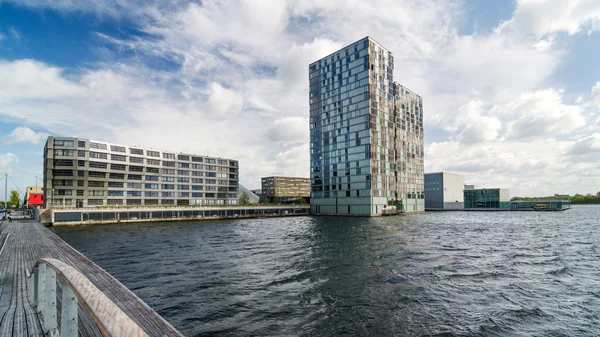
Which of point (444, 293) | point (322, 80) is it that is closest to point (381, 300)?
point (444, 293)

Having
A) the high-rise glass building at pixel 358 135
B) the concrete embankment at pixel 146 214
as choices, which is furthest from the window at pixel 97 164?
the high-rise glass building at pixel 358 135

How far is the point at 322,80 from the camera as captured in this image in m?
141

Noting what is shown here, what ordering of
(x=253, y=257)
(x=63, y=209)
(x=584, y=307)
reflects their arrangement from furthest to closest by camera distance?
1. (x=63, y=209)
2. (x=253, y=257)
3. (x=584, y=307)

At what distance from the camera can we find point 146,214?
321ft

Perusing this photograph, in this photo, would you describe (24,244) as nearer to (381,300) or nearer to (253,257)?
(253,257)

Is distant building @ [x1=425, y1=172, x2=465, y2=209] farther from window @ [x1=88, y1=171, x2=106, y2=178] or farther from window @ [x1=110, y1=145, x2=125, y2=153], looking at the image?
window @ [x1=88, y1=171, x2=106, y2=178]

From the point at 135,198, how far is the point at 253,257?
106170mm

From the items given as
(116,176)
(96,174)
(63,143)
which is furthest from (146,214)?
(63,143)

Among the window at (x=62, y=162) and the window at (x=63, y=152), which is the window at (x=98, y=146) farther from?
the window at (x=62, y=162)

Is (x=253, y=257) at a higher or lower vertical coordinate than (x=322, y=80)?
lower

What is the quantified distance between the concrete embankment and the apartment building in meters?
12.8

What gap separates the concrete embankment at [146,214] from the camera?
3201 inches

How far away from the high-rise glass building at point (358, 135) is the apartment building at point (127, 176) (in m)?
50.8

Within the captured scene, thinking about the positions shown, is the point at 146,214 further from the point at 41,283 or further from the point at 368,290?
the point at 41,283
